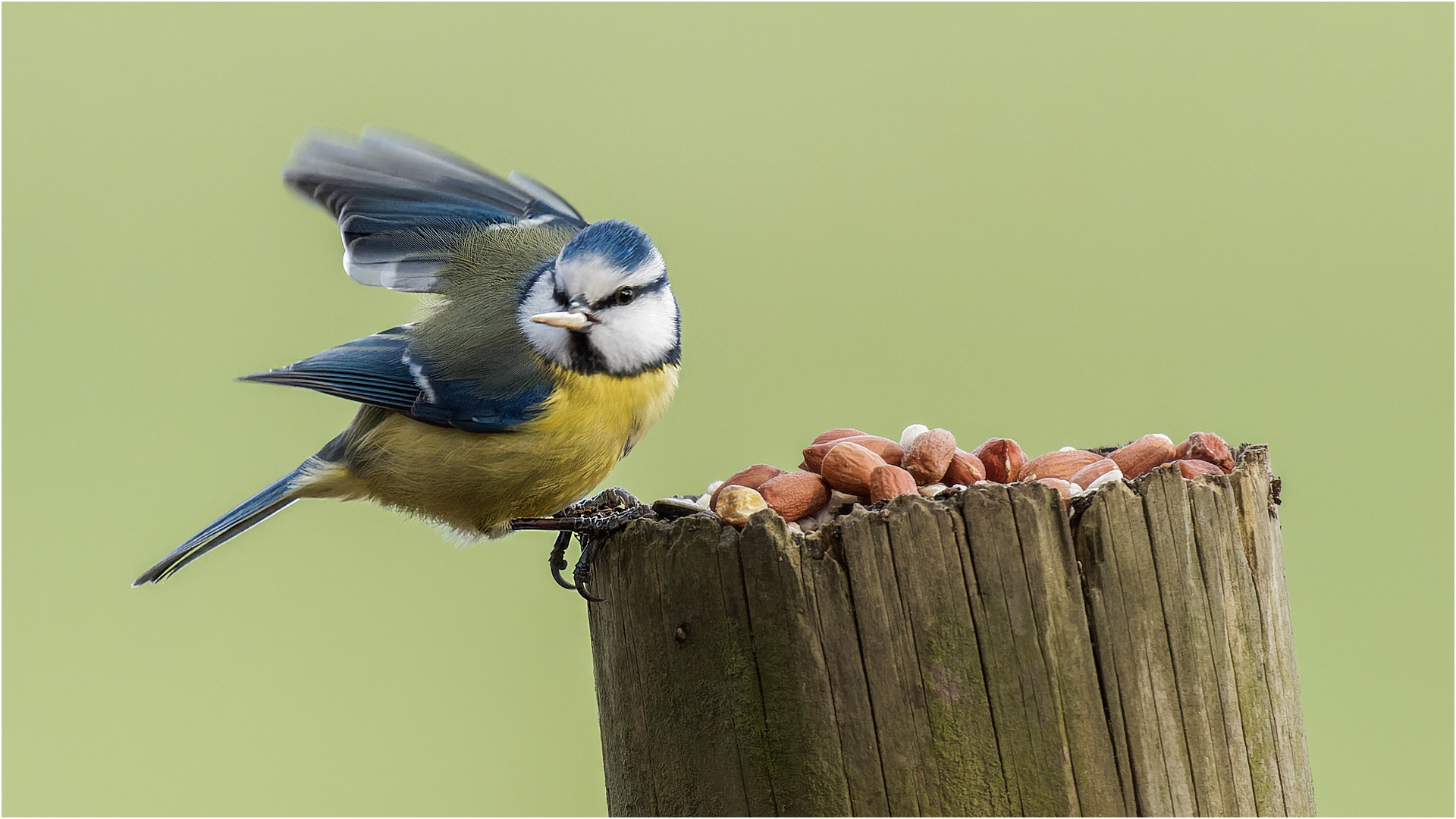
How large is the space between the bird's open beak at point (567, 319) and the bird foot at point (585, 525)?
0.34 metres

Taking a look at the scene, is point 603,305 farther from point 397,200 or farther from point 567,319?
point 397,200

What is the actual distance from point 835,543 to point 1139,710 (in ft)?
1.24

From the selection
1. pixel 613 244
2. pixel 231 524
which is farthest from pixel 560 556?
pixel 231 524

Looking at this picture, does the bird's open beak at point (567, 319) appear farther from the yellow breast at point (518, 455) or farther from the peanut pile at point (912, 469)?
the peanut pile at point (912, 469)

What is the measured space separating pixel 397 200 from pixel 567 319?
71 centimetres

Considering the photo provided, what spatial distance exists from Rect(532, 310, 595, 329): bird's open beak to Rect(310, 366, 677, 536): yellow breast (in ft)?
0.40

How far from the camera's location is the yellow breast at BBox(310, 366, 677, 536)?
6.86 feet

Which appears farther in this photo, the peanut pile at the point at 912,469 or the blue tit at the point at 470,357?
the blue tit at the point at 470,357

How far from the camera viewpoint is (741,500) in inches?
58.7

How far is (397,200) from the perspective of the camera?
2.46 m

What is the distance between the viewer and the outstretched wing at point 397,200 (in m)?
2.41

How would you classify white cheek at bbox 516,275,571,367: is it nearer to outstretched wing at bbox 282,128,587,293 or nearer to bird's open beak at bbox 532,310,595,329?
bird's open beak at bbox 532,310,595,329

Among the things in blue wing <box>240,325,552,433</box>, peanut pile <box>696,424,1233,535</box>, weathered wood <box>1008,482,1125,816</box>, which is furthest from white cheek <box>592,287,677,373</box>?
weathered wood <box>1008,482,1125,816</box>

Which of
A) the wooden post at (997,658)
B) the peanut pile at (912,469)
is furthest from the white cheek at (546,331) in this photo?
the wooden post at (997,658)
